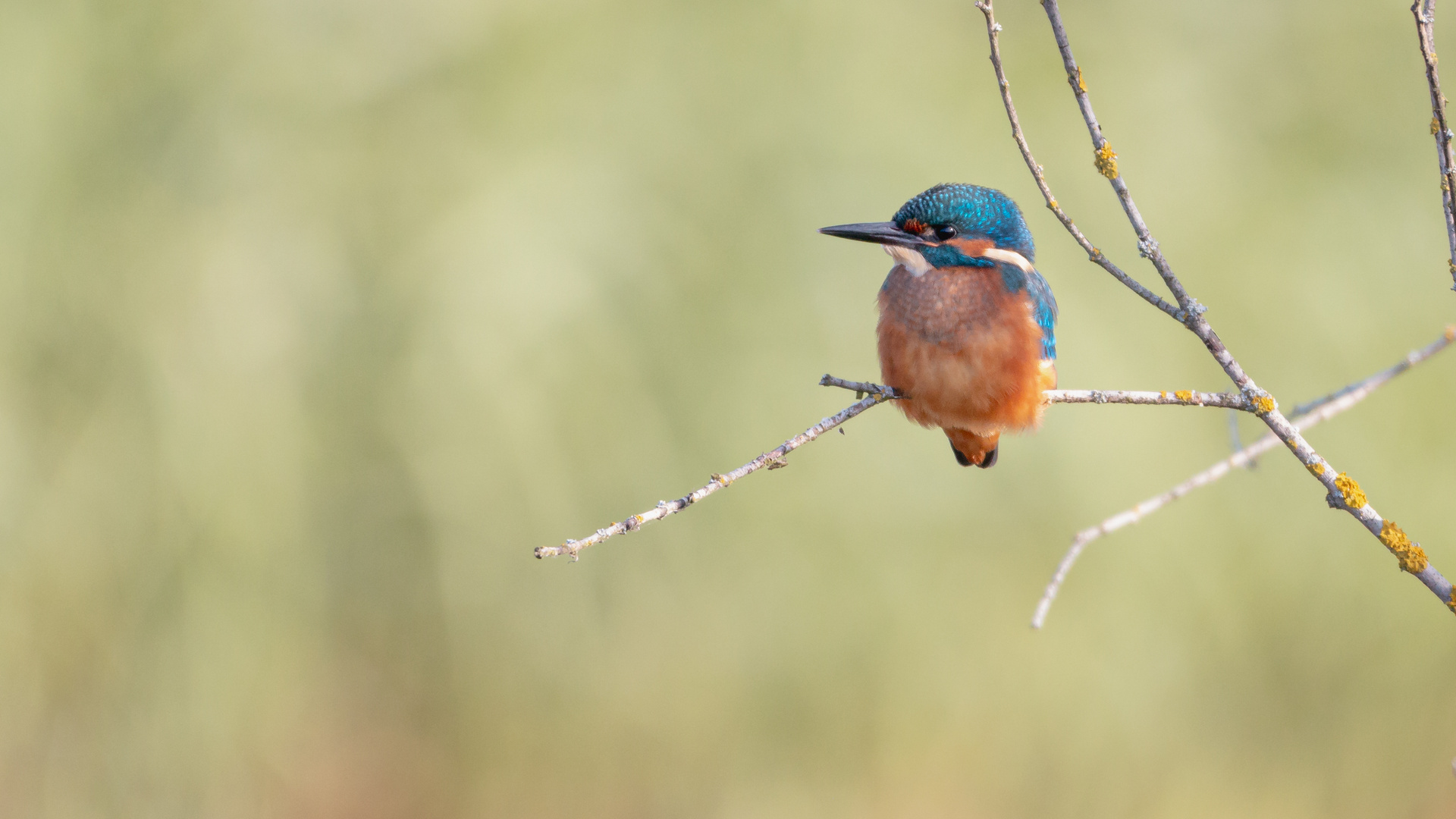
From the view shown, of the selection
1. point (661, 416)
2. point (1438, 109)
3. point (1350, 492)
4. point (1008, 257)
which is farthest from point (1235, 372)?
point (661, 416)

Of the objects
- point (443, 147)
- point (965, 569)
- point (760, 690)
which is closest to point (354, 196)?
point (443, 147)

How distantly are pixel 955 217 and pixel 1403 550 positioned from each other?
1.91 ft

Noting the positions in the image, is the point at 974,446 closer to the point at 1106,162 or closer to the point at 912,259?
the point at 912,259

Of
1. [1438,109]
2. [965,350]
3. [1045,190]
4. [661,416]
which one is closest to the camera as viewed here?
[1438,109]

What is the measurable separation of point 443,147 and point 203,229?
63 centimetres

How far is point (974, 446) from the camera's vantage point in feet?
4.82

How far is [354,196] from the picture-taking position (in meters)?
2.79

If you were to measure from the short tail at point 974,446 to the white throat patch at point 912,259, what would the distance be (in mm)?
221

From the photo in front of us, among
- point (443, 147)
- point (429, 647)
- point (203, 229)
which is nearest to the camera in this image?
point (203, 229)

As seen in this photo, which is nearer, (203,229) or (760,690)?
(203,229)

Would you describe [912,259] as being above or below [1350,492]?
Answer: above

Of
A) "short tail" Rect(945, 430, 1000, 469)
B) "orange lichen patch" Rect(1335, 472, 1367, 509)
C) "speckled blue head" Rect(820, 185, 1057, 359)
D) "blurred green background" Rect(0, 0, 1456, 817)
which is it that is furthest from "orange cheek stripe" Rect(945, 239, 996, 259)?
"blurred green background" Rect(0, 0, 1456, 817)

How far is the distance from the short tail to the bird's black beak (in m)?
0.26

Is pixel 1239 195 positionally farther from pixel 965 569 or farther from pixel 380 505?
pixel 380 505
